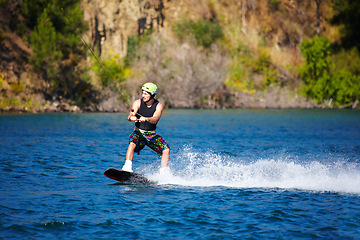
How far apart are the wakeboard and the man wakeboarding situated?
0.14m

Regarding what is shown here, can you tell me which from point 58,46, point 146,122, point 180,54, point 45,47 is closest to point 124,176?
point 146,122

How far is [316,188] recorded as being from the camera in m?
11.2

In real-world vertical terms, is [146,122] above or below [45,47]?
below

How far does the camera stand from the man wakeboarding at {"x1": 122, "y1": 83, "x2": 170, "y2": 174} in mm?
10820

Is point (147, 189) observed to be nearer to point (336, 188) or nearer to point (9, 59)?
point (336, 188)

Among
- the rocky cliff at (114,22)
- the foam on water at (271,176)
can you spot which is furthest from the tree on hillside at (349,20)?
the foam on water at (271,176)

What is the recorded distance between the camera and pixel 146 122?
36.5ft

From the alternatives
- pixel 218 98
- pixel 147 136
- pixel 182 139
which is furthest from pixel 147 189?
pixel 218 98

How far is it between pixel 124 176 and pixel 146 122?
1.34m

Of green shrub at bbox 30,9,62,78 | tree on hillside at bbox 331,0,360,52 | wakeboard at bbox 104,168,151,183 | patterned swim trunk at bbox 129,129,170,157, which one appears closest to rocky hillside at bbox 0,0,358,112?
green shrub at bbox 30,9,62,78

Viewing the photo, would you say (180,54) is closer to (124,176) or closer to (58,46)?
(58,46)

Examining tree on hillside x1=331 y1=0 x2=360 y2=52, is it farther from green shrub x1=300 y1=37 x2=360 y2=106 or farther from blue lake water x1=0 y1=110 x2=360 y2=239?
blue lake water x1=0 y1=110 x2=360 y2=239

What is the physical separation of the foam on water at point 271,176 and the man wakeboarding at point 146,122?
2.69 feet

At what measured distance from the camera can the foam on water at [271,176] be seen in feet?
37.7
